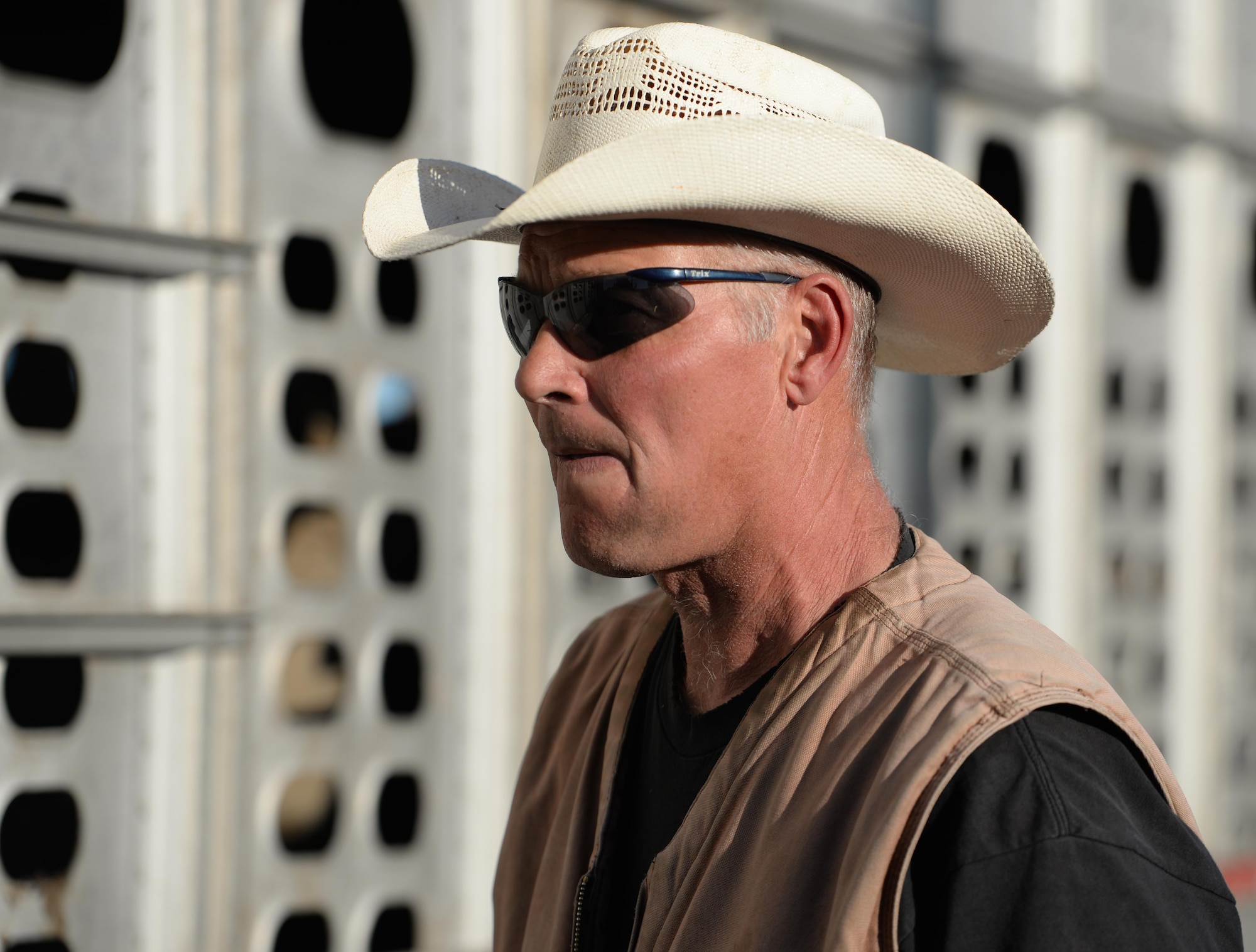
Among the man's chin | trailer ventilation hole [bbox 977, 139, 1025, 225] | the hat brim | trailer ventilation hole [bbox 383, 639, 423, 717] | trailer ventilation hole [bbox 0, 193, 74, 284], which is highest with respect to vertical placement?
trailer ventilation hole [bbox 977, 139, 1025, 225]

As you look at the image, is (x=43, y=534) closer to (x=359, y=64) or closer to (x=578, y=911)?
(x=359, y=64)

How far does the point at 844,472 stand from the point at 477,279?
2.42 metres

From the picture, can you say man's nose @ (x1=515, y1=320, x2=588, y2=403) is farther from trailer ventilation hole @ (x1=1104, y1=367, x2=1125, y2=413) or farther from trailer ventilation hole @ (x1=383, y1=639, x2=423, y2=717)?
trailer ventilation hole @ (x1=1104, y1=367, x2=1125, y2=413)

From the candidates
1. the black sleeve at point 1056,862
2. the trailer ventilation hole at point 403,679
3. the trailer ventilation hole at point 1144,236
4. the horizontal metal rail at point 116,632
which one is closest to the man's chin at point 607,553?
the black sleeve at point 1056,862

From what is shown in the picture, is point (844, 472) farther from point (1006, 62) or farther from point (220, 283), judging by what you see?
point (1006, 62)

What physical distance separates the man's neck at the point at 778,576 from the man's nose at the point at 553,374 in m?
0.28

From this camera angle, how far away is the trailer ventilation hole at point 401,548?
3744 mm

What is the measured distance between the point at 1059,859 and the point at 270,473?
110 inches

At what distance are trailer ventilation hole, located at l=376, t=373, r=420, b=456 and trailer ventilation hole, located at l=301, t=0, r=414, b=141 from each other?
2.46ft

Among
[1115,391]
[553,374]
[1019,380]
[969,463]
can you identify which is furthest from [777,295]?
[1115,391]

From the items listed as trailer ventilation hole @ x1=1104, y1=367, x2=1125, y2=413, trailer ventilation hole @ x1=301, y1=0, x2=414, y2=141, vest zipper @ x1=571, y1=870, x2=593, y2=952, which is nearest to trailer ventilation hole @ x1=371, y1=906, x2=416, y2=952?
vest zipper @ x1=571, y1=870, x2=593, y2=952

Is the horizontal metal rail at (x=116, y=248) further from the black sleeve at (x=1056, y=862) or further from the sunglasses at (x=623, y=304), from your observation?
the black sleeve at (x=1056, y=862)

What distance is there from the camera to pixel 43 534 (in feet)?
10.3

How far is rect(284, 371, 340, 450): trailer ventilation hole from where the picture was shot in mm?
3568
